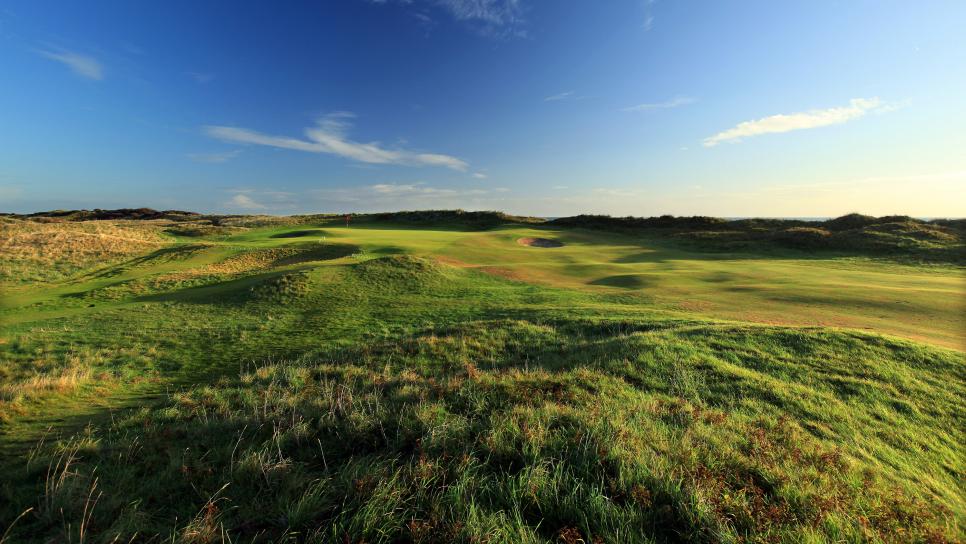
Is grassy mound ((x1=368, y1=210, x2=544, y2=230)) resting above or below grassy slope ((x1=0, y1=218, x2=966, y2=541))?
above

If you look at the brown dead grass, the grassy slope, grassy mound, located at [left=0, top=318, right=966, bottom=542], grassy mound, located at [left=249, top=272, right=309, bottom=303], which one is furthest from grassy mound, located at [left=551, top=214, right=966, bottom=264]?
the brown dead grass

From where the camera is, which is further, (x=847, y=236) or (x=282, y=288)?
(x=847, y=236)

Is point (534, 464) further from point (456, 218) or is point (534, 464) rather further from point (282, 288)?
point (456, 218)

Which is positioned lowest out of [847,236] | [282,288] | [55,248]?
[282,288]

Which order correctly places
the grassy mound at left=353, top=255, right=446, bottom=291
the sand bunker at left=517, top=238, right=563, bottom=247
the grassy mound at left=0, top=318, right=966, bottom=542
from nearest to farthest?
the grassy mound at left=0, top=318, right=966, bottom=542
the grassy mound at left=353, top=255, right=446, bottom=291
the sand bunker at left=517, top=238, right=563, bottom=247

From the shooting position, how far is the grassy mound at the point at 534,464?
11.4 feet

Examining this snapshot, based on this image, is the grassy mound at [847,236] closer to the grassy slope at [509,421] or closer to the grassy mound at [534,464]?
the grassy slope at [509,421]

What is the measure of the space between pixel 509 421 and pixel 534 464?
1.02 m

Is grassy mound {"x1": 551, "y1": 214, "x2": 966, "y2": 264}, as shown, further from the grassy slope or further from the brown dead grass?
the brown dead grass

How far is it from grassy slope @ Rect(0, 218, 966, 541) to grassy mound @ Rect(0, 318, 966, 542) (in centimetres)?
3

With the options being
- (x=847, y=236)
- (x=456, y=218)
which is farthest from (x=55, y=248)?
(x=847, y=236)

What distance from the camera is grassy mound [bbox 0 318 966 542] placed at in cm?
347

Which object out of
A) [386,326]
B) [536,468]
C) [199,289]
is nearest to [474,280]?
[386,326]

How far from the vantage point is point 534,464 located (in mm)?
4188
